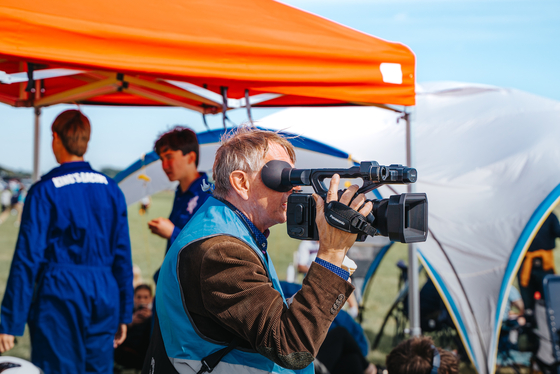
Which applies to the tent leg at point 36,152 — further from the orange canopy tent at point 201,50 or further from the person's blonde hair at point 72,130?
the person's blonde hair at point 72,130

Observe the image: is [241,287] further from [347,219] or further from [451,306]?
[451,306]

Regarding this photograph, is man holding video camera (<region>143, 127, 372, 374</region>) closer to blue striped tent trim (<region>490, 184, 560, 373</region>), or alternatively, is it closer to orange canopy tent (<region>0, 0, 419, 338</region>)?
orange canopy tent (<region>0, 0, 419, 338</region>)

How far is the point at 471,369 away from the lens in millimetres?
4480

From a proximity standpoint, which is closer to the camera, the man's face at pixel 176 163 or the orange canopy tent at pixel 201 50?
the orange canopy tent at pixel 201 50

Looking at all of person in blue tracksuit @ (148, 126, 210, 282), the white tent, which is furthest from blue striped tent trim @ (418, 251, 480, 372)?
person in blue tracksuit @ (148, 126, 210, 282)

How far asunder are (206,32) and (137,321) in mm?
2300

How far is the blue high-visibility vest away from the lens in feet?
3.82

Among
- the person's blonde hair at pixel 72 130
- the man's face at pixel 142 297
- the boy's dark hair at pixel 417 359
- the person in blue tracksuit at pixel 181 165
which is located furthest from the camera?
the man's face at pixel 142 297

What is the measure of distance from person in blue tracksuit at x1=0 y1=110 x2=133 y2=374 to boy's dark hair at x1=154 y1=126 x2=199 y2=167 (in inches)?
16.7

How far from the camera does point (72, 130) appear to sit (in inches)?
95.4

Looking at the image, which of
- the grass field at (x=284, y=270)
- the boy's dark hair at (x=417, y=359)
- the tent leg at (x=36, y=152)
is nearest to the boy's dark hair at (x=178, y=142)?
the tent leg at (x=36, y=152)

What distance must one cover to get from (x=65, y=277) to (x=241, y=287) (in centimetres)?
152

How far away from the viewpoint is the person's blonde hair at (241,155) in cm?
127

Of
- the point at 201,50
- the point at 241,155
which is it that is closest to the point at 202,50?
the point at 201,50
